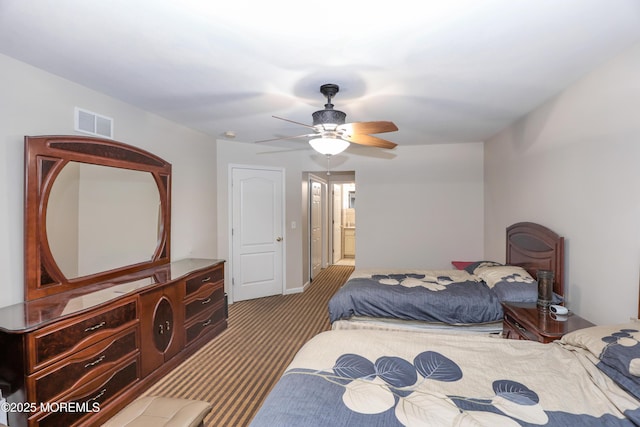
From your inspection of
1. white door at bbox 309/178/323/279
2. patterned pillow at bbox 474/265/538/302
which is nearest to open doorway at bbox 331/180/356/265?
white door at bbox 309/178/323/279

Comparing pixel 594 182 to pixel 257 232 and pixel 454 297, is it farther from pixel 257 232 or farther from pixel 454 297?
pixel 257 232

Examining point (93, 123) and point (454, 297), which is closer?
point (93, 123)

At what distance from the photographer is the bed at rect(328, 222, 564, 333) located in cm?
268

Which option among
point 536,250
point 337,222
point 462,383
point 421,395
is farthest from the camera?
point 337,222

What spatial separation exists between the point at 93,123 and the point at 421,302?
3.23m

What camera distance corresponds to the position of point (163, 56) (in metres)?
2.03

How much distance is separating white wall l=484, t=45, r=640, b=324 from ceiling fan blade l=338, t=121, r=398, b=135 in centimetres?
140

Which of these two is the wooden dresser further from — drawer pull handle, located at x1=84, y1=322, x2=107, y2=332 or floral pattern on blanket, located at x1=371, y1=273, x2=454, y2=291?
floral pattern on blanket, located at x1=371, y1=273, x2=454, y2=291

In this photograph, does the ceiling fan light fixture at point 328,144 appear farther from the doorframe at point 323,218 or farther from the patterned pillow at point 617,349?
the doorframe at point 323,218

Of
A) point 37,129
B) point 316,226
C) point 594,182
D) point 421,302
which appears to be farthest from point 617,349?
point 316,226

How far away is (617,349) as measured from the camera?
138 centimetres

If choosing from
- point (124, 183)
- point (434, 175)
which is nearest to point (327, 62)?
point (124, 183)

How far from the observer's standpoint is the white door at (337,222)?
802 cm

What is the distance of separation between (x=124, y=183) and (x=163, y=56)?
1.38 metres
